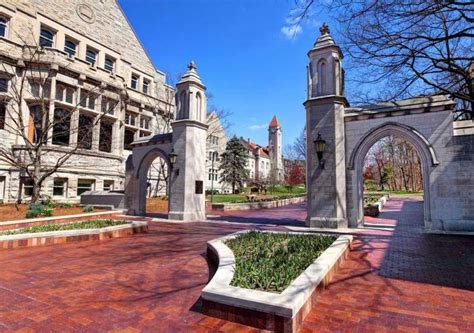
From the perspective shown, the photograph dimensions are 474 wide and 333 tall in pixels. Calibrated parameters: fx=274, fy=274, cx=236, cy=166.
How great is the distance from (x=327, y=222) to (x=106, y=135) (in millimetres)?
19563

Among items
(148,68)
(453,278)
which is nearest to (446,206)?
(453,278)

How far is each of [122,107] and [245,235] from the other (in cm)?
2081

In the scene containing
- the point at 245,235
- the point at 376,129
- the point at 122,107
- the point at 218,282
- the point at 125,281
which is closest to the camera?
the point at 218,282

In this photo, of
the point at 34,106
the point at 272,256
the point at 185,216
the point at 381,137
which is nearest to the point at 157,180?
the point at 34,106

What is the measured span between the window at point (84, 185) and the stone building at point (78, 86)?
0.08 m

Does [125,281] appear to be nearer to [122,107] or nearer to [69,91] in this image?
[69,91]

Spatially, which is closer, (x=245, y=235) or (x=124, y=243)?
(x=245, y=235)

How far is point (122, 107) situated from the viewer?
79.0 feet

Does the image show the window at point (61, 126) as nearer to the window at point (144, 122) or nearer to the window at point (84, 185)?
the window at point (84, 185)

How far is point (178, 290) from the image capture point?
4.47 meters

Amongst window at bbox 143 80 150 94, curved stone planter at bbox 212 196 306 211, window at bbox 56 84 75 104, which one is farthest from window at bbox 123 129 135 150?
curved stone planter at bbox 212 196 306 211

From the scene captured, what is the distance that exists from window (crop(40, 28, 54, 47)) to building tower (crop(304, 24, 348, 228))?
19.3 meters

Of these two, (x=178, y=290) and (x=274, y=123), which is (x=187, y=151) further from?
(x=274, y=123)

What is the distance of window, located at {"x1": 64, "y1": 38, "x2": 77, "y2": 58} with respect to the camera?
69.0 ft
